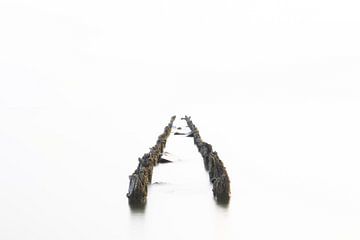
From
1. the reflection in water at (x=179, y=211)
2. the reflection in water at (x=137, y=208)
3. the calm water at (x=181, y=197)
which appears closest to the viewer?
the reflection in water at (x=179, y=211)

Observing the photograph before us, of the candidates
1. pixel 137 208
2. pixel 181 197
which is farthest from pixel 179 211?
pixel 181 197

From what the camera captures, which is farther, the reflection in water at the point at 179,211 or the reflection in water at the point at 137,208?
the reflection in water at the point at 137,208

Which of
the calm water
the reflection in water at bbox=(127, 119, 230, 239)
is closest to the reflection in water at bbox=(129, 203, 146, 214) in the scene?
the reflection in water at bbox=(127, 119, 230, 239)

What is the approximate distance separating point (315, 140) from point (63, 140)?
2791 centimetres

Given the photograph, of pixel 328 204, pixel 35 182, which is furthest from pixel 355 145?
pixel 35 182

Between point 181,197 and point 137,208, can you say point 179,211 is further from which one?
point 181,197

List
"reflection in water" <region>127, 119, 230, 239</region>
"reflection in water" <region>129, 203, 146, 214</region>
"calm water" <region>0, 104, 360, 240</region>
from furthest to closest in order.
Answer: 1. "reflection in water" <region>129, 203, 146, 214</region>
2. "calm water" <region>0, 104, 360, 240</region>
3. "reflection in water" <region>127, 119, 230, 239</region>

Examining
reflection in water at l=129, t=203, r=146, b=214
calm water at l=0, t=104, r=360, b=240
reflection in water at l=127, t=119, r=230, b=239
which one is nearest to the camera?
reflection in water at l=127, t=119, r=230, b=239

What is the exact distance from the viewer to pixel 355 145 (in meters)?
51.4

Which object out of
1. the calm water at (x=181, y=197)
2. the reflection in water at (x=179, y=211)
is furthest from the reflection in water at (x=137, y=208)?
the calm water at (x=181, y=197)

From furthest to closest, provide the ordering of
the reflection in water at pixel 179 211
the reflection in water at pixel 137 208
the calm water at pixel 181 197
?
the reflection in water at pixel 137 208 < the calm water at pixel 181 197 < the reflection in water at pixel 179 211

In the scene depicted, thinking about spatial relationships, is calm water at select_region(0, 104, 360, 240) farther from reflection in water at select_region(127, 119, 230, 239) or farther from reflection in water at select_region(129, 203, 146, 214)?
reflection in water at select_region(129, 203, 146, 214)

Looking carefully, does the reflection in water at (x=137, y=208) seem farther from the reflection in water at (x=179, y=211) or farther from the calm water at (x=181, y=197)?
the calm water at (x=181, y=197)

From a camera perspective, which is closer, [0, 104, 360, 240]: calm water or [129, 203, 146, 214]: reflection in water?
[0, 104, 360, 240]: calm water
